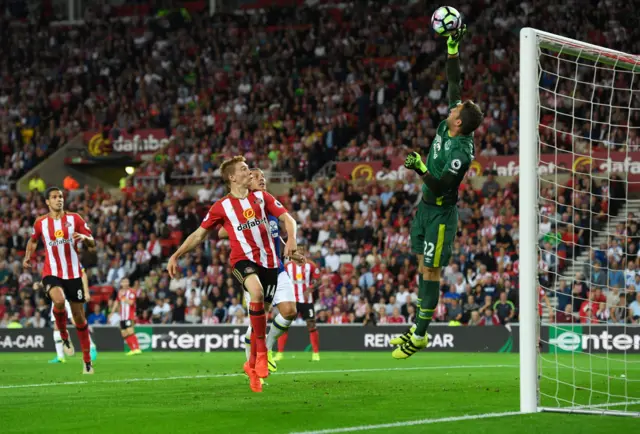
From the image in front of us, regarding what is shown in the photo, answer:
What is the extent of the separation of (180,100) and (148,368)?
2192 cm

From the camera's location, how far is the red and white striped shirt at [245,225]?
11.4 m

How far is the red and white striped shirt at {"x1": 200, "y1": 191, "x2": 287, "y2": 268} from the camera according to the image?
37.4 feet

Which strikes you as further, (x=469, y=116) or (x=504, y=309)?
(x=504, y=309)

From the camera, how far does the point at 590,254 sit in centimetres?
1379

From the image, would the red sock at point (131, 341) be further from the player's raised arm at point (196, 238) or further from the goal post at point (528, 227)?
the goal post at point (528, 227)

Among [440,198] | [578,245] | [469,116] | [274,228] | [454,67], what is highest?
[454,67]

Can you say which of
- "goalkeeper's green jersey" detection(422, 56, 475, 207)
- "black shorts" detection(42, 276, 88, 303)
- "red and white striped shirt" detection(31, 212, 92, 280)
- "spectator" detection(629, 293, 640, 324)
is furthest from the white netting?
"red and white striped shirt" detection(31, 212, 92, 280)

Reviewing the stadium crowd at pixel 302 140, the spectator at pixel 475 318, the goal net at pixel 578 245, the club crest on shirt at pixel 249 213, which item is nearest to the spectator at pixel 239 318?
the stadium crowd at pixel 302 140

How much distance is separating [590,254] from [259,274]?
463cm

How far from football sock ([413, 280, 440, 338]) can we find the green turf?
683mm

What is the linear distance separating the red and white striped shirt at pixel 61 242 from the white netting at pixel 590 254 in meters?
6.69

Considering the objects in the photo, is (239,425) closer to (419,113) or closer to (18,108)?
(419,113)

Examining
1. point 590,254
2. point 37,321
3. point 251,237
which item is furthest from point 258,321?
point 37,321

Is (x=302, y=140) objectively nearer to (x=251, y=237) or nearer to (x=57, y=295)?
(x=57, y=295)
